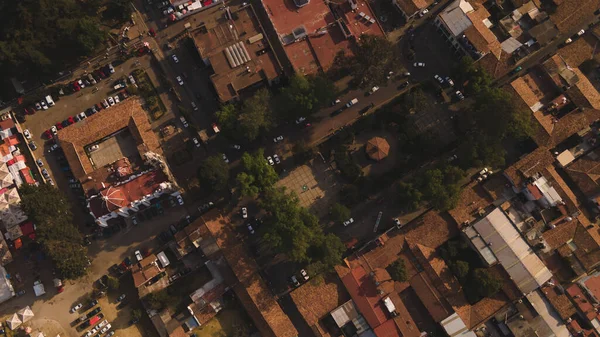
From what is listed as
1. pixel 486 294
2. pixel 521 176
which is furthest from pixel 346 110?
pixel 486 294

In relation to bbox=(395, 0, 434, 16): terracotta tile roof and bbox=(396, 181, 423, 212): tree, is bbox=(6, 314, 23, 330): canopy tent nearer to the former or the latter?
bbox=(396, 181, 423, 212): tree

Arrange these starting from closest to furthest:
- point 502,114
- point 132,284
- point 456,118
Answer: point 502,114 < point 132,284 < point 456,118

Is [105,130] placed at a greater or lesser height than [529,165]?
greater

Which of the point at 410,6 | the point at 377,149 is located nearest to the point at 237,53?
the point at 377,149

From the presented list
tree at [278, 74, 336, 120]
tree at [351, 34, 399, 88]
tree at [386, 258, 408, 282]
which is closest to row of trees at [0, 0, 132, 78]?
tree at [278, 74, 336, 120]

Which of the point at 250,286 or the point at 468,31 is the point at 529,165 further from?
the point at 250,286

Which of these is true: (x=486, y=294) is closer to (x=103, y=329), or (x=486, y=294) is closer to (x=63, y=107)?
(x=103, y=329)
